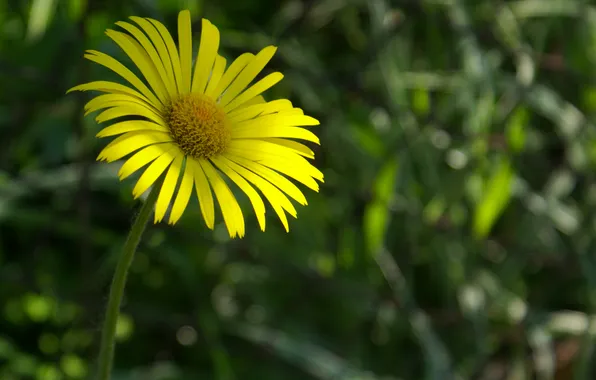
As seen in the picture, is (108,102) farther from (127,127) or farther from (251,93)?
(251,93)

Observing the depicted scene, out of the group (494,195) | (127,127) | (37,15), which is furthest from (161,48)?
(494,195)

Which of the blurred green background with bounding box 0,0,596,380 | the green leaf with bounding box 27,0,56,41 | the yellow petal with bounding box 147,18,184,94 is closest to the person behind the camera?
the yellow petal with bounding box 147,18,184,94

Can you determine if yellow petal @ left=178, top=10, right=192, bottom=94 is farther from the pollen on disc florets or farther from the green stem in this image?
the green stem

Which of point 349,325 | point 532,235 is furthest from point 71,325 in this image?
point 532,235

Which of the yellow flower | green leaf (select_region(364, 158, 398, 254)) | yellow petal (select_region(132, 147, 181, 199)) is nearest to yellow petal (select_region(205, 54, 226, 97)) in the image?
the yellow flower

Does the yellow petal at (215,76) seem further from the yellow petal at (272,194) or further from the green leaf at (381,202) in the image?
the green leaf at (381,202)

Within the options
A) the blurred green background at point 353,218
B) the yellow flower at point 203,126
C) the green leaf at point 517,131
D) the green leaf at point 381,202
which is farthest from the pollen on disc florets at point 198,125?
the green leaf at point 517,131

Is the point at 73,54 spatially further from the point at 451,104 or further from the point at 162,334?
the point at 451,104
